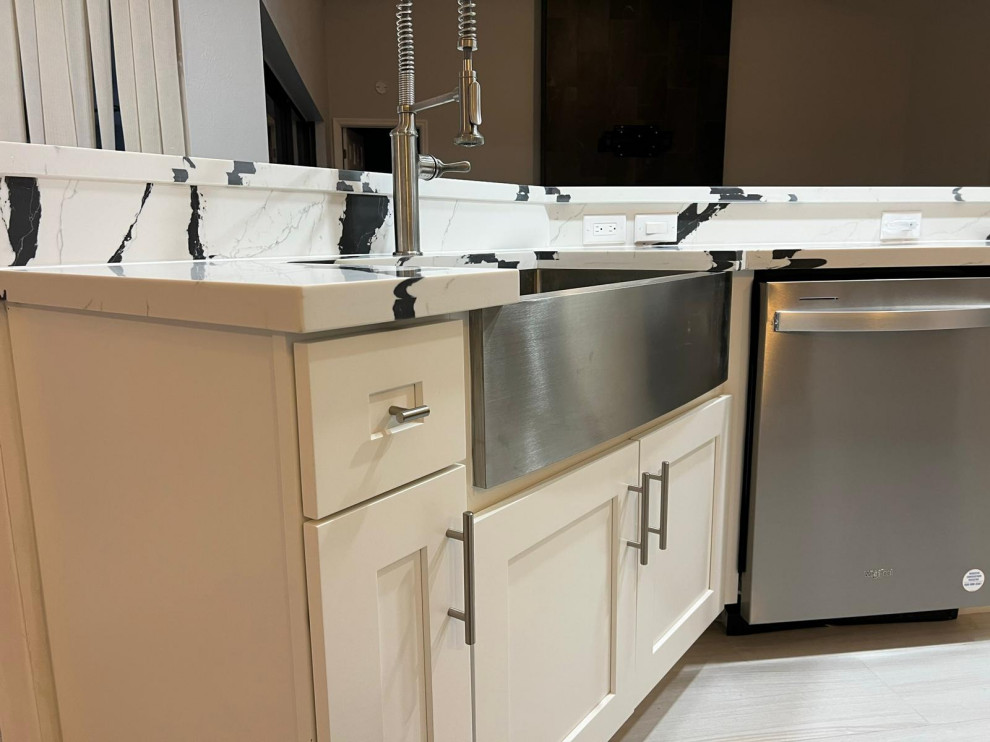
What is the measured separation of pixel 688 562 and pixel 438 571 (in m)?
0.70

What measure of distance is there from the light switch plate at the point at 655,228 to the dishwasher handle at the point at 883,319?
0.56 m

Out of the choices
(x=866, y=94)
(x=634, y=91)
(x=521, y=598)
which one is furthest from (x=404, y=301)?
(x=866, y=94)

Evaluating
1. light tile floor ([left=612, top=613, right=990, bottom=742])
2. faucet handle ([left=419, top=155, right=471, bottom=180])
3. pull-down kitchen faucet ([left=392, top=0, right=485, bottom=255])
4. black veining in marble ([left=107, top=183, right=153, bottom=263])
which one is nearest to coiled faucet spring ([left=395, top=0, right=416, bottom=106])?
pull-down kitchen faucet ([left=392, top=0, right=485, bottom=255])

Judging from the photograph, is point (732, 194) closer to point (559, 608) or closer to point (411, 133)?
point (411, 133)

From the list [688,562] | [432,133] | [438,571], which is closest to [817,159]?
[432,133]

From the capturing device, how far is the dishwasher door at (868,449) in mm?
1353

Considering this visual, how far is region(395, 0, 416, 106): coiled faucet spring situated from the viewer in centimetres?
113

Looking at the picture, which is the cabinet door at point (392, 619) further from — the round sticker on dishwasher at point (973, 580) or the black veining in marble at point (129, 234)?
the round sticker on dishwasher at point (973, 580)

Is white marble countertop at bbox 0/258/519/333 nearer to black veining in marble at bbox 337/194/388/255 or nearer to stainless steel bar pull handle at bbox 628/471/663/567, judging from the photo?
stainless steel bar pull handle at bbox 628/471/663/567

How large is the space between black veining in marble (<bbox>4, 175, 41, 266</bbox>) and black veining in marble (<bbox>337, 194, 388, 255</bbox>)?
503 millimetres

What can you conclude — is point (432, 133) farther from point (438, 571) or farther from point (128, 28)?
point (438, 571)

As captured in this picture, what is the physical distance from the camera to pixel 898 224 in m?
1.92

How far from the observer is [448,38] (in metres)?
1.82

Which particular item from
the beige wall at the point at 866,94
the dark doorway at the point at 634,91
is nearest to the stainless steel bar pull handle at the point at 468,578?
the dark doorway at the point at 634,91
